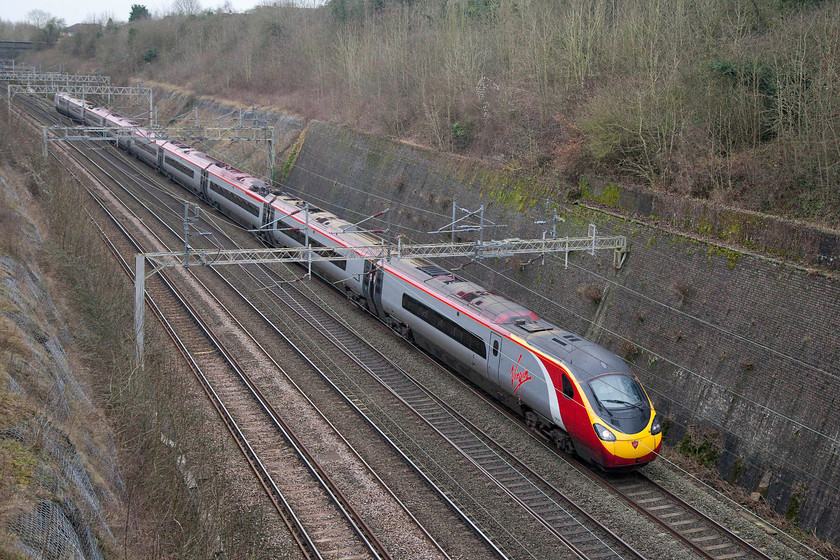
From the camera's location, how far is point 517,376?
17031 millimetres

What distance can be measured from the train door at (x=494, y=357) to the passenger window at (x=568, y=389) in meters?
2.30

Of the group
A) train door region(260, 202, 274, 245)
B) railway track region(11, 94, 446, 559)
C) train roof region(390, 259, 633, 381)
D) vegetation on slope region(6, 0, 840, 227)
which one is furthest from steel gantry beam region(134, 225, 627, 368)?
train door region(260, 202, 274, 245)

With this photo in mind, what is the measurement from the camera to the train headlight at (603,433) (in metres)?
14.7

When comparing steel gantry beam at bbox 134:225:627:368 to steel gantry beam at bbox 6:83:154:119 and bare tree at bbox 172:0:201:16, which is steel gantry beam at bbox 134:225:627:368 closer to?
steel gantry beam at bbox 6:83:154:119

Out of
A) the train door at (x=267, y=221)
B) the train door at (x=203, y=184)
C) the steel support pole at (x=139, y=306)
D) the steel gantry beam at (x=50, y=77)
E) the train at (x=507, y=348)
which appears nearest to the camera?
the train at (x=507, y=348)

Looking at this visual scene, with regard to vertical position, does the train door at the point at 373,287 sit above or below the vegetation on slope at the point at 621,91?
below

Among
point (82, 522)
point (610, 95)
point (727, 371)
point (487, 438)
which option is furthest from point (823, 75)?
point (82, 522)

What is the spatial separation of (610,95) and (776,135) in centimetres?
534

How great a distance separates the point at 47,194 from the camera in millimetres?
29453

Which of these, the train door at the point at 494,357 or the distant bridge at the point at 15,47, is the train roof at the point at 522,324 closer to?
the train door at the point at 494,357

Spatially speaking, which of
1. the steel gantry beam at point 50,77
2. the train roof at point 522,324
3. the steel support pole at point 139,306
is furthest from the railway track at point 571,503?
the steel gantry beam at point 50,77

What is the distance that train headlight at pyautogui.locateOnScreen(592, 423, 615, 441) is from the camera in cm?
1472

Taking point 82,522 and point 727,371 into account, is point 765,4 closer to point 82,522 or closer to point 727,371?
point 727,371

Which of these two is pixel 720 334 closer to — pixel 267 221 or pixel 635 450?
pixel 635 450
